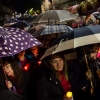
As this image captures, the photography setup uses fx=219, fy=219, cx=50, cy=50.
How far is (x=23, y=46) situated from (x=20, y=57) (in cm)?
131

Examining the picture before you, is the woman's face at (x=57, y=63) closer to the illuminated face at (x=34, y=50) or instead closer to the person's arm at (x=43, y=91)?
the person's arm at (x=43, y=91)

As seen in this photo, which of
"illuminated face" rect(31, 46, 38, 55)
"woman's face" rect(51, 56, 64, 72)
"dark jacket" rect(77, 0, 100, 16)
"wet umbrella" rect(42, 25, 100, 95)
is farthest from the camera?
"dark jacket" rect(77, 0, 100, 16)

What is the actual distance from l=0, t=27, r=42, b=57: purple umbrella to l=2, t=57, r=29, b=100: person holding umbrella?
22cm

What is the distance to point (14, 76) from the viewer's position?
13.4 ft

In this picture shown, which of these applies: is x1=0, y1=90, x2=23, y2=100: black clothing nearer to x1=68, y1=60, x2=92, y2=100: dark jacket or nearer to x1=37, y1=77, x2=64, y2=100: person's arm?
x1=37, y1=77, x2=64, y2=100: person's arm

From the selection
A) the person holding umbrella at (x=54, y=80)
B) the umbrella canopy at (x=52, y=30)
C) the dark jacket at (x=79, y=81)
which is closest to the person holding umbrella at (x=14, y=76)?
the person holding umbrella at (x=54, y=80)

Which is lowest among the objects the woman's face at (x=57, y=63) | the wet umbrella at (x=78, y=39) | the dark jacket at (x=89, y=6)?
the woman's face at (x=57, y=63)

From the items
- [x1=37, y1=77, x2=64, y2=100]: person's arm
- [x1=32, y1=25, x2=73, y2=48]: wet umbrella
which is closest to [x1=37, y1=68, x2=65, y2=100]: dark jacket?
[x1=37, y1=77, x2=64, y2=100]: person's arm

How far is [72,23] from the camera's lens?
9.70 m

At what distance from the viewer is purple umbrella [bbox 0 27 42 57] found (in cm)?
371

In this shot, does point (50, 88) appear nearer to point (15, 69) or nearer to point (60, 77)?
point (60, 77)

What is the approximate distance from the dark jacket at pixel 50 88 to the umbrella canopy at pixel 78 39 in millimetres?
440

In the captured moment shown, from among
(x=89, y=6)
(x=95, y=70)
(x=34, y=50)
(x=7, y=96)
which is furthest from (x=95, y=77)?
(x=89, y=6)

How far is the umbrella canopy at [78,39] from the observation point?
3.85 metres
